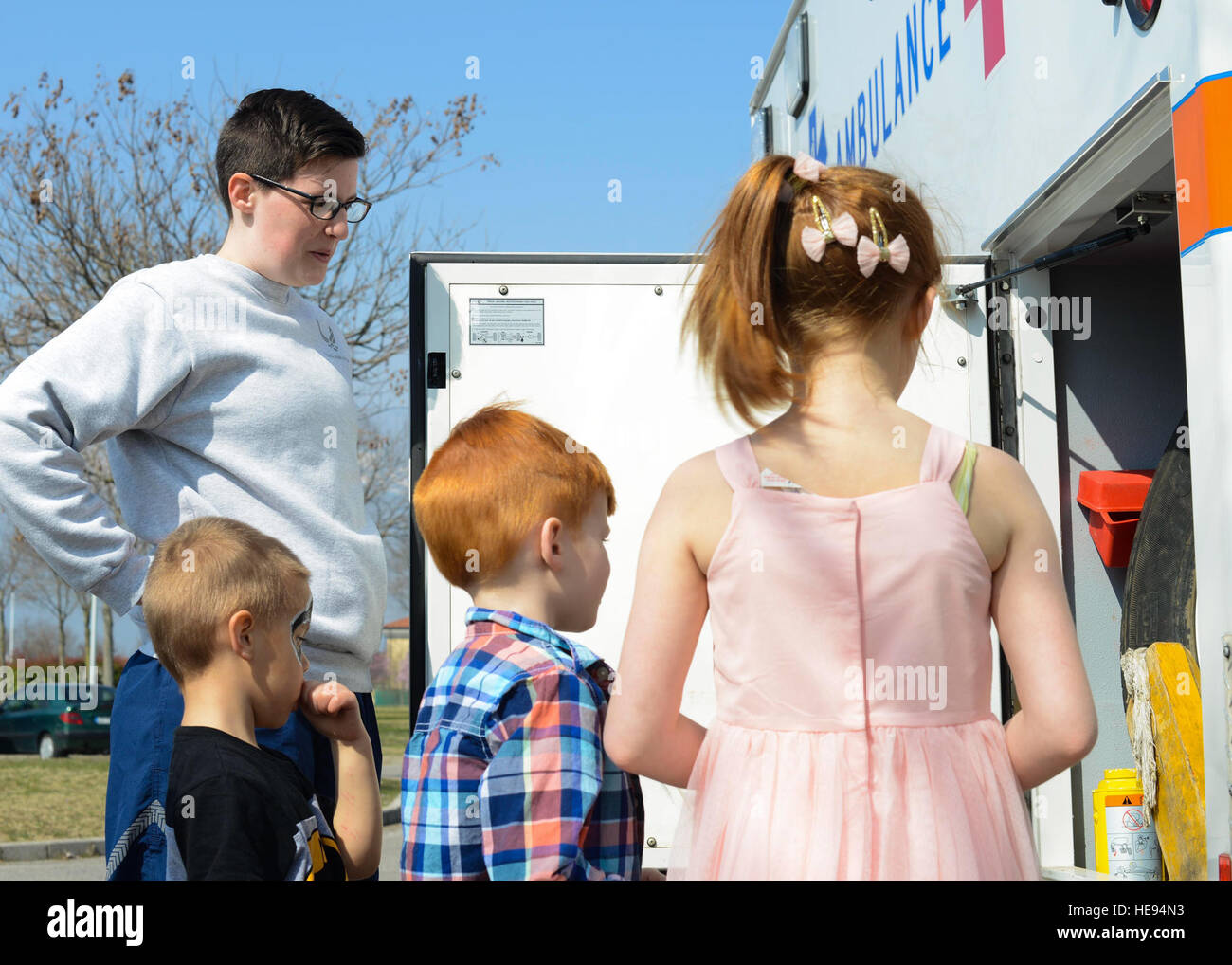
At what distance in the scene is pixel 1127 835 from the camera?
2.80 m

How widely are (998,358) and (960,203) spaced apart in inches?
16.5

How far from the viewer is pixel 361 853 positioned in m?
1.87

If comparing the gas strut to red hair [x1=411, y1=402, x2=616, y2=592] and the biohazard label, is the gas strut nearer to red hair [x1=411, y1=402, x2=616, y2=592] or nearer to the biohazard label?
the biohazard label

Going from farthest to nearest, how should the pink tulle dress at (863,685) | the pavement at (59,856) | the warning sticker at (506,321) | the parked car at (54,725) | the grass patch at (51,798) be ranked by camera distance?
the parked car at (54,725) → the grass patch at (51,798) → the pavement at (59,856) → the warning sticker at (506,321) → the pink tulle dress at (863,685)

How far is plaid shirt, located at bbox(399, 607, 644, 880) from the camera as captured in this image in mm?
1534

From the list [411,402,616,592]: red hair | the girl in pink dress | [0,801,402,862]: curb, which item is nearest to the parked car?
[0,801,402,862]: curb

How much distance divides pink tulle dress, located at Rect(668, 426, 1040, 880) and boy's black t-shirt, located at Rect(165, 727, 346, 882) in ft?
1.97

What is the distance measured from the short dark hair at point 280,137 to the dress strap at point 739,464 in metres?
1.09

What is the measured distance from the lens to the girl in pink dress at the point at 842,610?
140 cm

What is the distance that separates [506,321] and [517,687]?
184cm

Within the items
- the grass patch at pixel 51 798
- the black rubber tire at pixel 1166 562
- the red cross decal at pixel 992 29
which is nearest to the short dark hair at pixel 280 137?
the red cross decal at pixel 992 29
